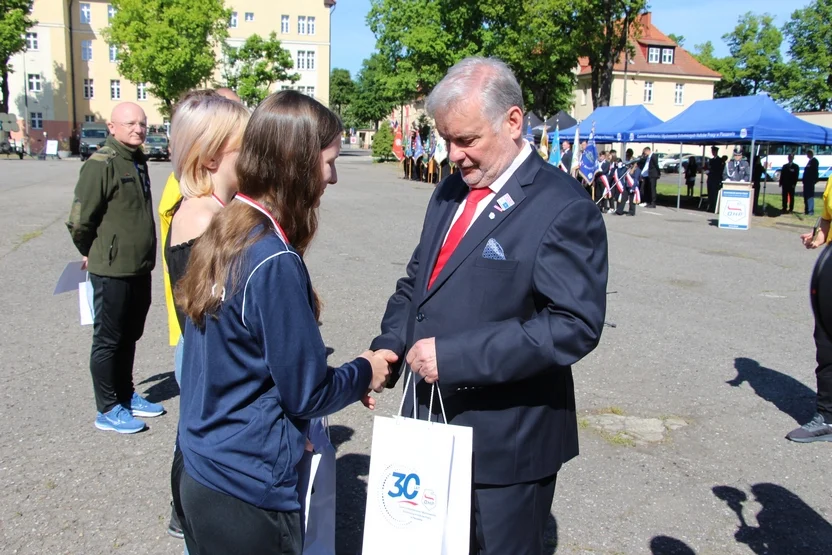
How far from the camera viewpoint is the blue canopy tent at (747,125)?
1834 centimetres

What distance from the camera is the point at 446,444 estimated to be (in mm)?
1960

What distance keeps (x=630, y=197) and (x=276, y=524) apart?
20744 mm

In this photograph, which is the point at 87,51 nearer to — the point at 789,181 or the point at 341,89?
the point at 341,89

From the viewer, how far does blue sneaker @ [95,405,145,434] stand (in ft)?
14.6

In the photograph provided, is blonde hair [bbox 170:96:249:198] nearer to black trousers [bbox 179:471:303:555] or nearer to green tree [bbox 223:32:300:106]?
black trousers [bbox 179:471:303:555]

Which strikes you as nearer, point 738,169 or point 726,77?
point 738,169

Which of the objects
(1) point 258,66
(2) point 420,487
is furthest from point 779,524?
(1) point 258,66

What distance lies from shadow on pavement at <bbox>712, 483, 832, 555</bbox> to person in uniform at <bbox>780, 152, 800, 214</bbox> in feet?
67.4

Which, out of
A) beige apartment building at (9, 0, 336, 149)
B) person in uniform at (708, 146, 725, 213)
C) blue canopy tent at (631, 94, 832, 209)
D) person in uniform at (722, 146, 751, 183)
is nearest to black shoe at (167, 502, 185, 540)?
blue canopy tent at (631, 94, 832, 209)

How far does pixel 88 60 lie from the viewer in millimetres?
66562

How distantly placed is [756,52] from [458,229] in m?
84.1

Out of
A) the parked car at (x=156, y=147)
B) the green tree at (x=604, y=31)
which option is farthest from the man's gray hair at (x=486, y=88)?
the parked car at (x=156, y=147)

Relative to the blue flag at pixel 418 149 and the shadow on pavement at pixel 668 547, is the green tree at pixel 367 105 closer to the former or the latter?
the blue flag at pixel 418 149

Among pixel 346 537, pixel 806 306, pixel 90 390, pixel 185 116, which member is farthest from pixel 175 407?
pixel 806 306
